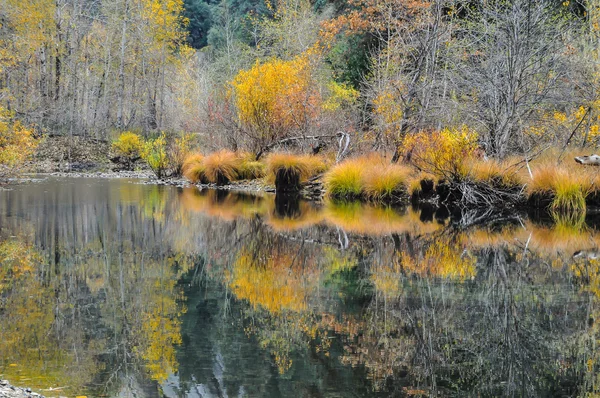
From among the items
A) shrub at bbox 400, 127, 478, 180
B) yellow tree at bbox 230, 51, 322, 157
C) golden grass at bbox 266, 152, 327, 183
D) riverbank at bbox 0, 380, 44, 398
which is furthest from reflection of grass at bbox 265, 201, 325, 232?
riverbank at bbox 0, 380, 44, 398

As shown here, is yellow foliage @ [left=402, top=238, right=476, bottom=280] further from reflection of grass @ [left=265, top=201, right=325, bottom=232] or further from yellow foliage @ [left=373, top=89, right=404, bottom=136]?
yellow foliage @ [left=373, top=89, right=404, bottom=136]

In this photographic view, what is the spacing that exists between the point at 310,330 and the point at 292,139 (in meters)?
17.3

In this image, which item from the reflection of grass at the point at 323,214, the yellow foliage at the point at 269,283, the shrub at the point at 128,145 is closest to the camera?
the yellow foliage at the point at 269,283

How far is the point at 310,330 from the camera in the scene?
217 inches

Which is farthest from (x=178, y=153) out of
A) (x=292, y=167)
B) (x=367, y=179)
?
(x=367, y=179)

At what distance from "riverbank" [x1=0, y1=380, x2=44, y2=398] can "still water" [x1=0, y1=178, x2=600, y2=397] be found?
0.19 meters

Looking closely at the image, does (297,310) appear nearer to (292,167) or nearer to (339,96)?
(292,167)

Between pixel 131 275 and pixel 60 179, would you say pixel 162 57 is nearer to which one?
pixel 60 179

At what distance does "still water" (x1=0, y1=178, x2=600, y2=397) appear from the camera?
14.5ft

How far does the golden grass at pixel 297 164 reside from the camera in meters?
20.2

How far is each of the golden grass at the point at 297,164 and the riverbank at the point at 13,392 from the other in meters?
16.4

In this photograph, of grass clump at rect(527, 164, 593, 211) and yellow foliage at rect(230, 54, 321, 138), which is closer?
grass clump at rect(527, 164, 593, 211)

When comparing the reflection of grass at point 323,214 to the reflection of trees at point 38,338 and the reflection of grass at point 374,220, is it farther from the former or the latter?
the reflection of trees at point 38,338

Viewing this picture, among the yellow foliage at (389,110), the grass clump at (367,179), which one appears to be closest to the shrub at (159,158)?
the grass clump at (367,179)
